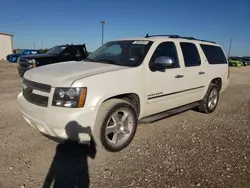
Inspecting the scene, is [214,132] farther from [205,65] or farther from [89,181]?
[89,181]

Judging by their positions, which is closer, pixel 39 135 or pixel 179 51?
pixel 39 135

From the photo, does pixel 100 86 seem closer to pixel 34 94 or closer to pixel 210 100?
pixel 34 94

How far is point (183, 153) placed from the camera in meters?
3.48

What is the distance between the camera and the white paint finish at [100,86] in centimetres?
290

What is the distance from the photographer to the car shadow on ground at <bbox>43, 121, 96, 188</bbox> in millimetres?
2664

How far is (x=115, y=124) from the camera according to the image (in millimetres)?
3430

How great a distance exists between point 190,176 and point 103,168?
3.98 ft

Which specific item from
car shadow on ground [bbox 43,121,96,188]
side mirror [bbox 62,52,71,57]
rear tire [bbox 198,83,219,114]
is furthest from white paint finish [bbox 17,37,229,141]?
side mirror [bbox 62,52,71,57]

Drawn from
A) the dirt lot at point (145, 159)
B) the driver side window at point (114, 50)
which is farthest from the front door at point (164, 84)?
the driver side window at point (114, 50)

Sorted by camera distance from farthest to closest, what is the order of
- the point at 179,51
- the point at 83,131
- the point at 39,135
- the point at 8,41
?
the point at 8,41
the point at 179,51
the point at 39,135
the point at 83,131

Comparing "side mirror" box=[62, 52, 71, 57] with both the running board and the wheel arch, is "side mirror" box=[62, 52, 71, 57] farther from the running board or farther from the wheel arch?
the wheel arch

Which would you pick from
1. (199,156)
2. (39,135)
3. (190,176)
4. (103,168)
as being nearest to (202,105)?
(199,156)

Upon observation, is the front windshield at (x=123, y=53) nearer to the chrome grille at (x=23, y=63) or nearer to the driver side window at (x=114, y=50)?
the driver side window at (x=114, y=50)

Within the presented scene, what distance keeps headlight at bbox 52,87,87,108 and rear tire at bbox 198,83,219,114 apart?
11.9ft
